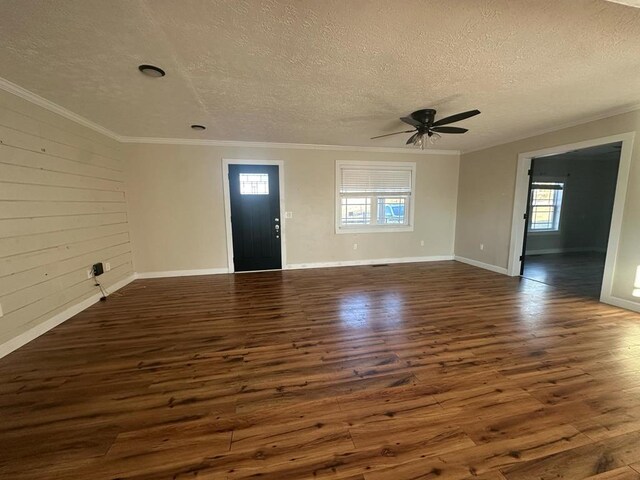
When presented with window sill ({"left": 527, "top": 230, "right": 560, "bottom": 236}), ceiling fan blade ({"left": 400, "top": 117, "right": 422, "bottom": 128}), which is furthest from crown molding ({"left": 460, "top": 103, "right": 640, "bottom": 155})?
window sill ({"left": 527, "top": 230, "right": 560, "bottom": 236})

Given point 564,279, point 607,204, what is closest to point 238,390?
point 564,279

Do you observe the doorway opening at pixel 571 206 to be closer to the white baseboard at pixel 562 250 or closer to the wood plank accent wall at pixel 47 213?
the white baseboard at pixel 562 250

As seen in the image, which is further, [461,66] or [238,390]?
[461,66]

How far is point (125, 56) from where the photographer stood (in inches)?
81.1

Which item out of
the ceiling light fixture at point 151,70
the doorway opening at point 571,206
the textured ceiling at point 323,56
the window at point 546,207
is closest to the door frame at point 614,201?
the textured ceiling at point 323,56

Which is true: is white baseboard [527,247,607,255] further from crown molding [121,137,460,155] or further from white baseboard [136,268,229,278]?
white baseboard [136,268,229,278]

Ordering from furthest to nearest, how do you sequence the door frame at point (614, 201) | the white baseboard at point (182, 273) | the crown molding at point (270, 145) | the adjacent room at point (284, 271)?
1. the white baseboard at point (182, 273)
2. the crown molding at point (270, 145)
3. the door frame at point (614, 201)
4. the adjacent room at point (284, 271)

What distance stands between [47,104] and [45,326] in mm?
2483

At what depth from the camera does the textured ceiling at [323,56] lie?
5.26ft

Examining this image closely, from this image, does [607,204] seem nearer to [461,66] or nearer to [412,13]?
[461,66]

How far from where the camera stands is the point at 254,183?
5.05 m

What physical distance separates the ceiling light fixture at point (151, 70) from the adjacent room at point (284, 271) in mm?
51

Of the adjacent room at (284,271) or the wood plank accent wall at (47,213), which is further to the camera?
the wood plank accent wall at (47,213)

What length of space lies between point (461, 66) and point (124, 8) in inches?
99.6
